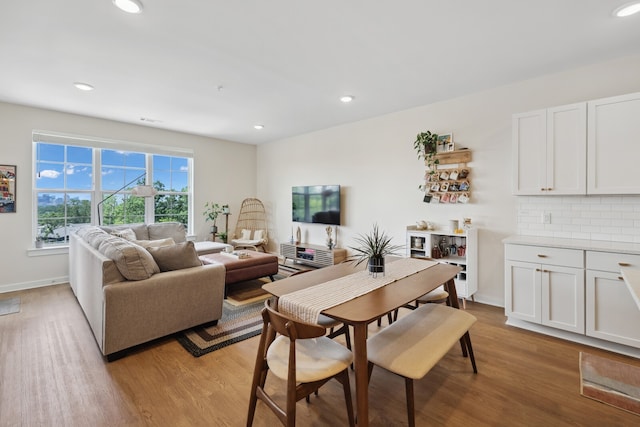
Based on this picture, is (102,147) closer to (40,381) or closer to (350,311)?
(40,381)

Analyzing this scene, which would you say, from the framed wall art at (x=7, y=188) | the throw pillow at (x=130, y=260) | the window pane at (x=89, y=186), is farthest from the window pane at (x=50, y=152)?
the throw pillow at (x=130, y=260)

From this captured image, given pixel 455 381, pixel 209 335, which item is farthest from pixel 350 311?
pixel 209 335

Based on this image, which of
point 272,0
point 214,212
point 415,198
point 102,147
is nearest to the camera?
point 272,0

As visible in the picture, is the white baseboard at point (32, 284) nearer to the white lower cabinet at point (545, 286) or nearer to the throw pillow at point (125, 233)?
the throw pillow at point (125, 233)

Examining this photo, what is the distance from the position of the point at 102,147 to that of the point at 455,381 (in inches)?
221

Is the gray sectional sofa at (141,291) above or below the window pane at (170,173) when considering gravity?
below

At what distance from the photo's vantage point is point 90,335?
2812 mm

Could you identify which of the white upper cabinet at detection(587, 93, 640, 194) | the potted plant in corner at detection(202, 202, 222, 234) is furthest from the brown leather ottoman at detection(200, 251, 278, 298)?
the white upper cabinet at detection(587, 93, 640, 194)

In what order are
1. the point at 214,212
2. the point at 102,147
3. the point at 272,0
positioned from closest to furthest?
1. the point at 272,0
2. the point at 102,147
3. the point at 214,212

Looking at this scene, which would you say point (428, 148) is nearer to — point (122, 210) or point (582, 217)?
point (582, 217)

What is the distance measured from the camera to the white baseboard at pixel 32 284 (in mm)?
4053

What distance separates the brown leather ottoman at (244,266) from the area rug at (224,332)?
1.60 feet

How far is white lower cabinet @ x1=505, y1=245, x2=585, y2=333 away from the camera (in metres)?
2.59

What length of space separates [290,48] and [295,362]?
8.02 ft
